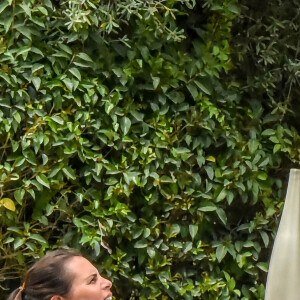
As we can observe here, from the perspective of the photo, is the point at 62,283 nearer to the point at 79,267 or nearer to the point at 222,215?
the point at 79,267

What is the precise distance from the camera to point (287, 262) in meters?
1.59

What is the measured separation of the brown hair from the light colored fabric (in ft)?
3.13

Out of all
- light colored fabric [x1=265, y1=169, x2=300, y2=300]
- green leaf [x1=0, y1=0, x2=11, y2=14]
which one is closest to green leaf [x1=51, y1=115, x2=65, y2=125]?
green leaf [x1=0, y1=0, x2=11, y2=14]

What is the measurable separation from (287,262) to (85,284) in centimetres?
99

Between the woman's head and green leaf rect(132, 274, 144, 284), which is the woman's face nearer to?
the woman's head

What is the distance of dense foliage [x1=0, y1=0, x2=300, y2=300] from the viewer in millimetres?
3135

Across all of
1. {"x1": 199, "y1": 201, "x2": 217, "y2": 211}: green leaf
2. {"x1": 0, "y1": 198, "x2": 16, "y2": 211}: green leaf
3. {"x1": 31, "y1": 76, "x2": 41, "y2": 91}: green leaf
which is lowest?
{"x1": 199, "y1": 201, "x2": 217, "y2": 211}: green leaf

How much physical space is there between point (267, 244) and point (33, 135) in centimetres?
116

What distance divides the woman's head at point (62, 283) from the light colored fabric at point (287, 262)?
92cm

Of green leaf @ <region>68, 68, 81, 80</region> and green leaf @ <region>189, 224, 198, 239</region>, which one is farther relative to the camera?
green leaf @ <region>189, 224, 198, 239</region>

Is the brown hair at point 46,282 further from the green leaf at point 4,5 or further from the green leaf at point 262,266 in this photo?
the green leaf at point 262,266

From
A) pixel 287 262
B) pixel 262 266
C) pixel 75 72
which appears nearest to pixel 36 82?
pixel 75 72

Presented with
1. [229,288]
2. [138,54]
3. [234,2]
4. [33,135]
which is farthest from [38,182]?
[234,2]

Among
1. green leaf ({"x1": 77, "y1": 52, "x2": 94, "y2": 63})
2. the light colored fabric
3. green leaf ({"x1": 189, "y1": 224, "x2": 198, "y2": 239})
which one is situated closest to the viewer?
the light colored fabric
